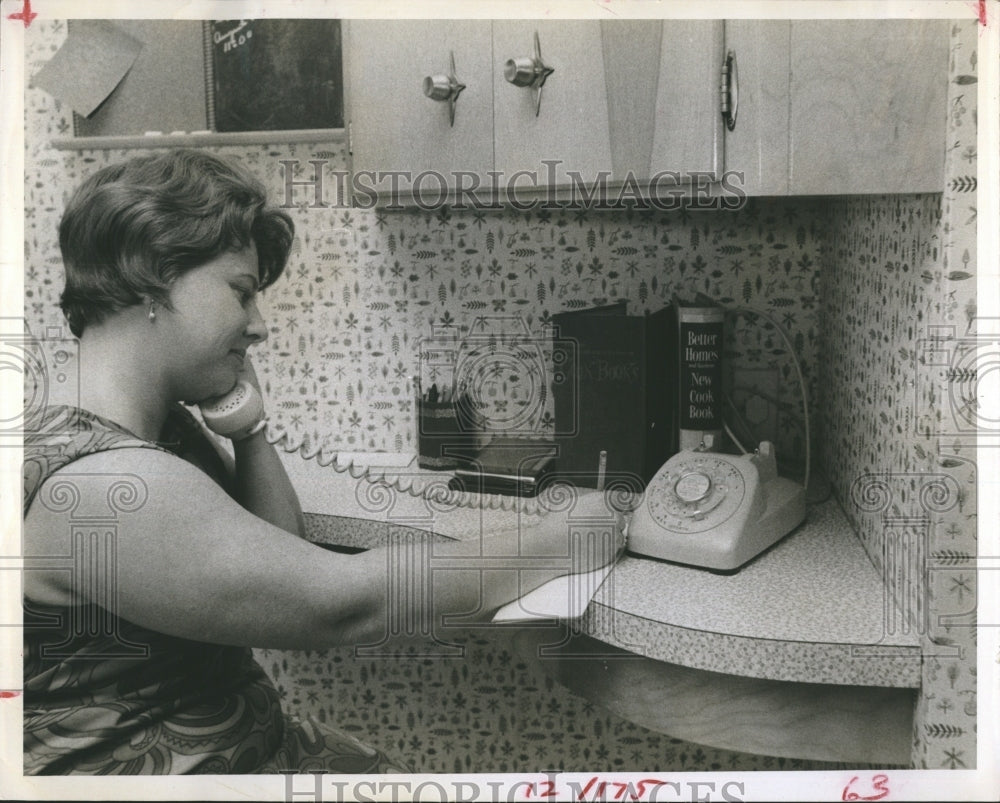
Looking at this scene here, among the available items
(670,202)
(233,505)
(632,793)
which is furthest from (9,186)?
(632,793)

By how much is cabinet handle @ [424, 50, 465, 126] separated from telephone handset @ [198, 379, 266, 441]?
1.43 feet

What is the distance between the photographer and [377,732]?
1519mm

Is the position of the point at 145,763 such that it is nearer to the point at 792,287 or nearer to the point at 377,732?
the point at 377,732

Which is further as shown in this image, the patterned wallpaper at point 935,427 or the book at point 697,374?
the book at point 697,374

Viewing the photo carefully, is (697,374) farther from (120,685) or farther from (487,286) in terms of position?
(120,685)

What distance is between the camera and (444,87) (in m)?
1.15

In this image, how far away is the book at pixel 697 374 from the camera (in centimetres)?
125

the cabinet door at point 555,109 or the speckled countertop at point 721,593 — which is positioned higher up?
the cabinet door at point 555,109

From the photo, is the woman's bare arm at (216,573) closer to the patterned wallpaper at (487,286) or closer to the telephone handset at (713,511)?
the telephone handset at (713,511)

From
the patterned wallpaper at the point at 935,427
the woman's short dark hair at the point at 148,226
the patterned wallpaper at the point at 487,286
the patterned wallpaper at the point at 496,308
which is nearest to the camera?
the patterned wallpaper at the point at 935,427

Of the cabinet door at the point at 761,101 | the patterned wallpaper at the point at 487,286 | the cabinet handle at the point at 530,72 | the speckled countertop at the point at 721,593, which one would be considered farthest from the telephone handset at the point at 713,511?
the cabinet handle at the point at 530,72

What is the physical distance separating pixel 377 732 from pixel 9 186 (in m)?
0.98

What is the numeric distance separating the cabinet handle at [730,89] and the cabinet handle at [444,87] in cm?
32

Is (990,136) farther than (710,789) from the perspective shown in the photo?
No
